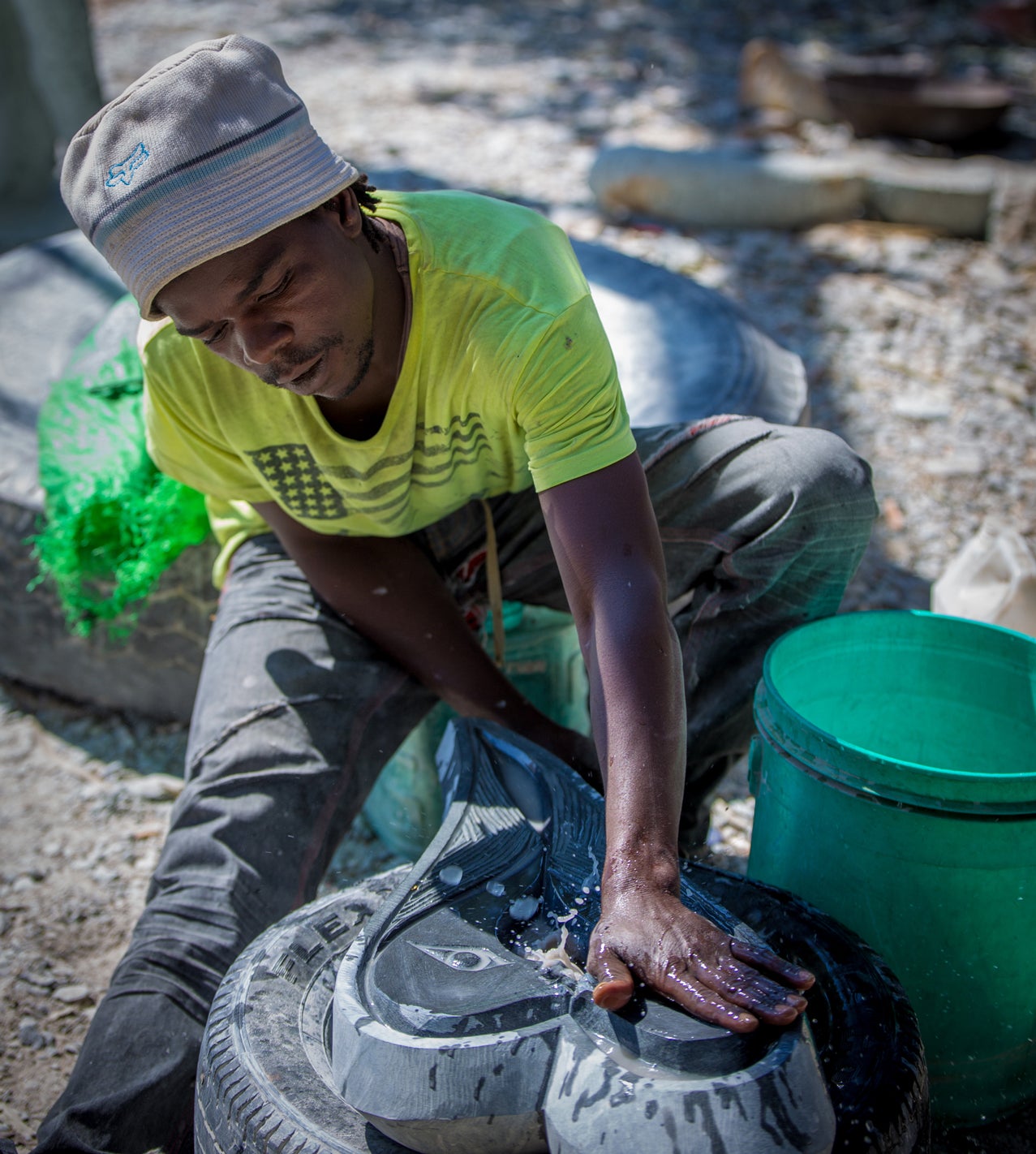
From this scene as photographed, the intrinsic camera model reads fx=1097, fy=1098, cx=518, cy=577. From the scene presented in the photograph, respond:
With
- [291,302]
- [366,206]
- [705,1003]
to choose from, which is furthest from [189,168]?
[705,1003]

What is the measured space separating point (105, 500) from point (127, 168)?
1.10 meters

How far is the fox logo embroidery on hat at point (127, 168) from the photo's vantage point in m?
1.34

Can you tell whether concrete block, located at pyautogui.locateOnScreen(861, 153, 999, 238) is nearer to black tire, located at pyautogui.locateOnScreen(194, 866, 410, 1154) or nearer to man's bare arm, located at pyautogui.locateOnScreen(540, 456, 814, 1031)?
man's bare arm, located at pyautogui.locateOnScreen(540, 456, 814, 1031)

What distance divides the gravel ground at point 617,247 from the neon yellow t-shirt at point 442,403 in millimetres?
859

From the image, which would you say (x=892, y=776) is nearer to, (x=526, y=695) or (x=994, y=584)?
(x=526, y=695)

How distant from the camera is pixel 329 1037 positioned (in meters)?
1.29

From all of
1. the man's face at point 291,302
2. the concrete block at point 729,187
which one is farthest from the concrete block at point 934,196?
Answer: the man's face at point 291,302

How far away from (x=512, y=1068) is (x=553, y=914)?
0.78ft

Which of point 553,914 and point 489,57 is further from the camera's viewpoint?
point 489,57

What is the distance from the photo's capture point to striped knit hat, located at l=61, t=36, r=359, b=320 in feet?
4.39

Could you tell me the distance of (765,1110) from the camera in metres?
1.02

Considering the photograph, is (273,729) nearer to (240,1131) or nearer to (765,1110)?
(240,1131)

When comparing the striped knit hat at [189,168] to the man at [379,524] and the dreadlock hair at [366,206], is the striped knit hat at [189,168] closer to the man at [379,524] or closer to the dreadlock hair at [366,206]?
the man at [379,524]

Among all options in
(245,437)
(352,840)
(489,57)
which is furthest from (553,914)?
(489,57)
